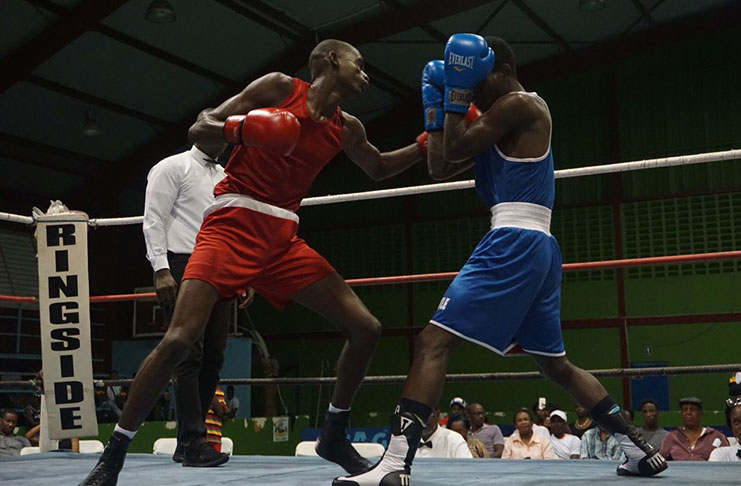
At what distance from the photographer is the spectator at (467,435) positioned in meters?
5.84

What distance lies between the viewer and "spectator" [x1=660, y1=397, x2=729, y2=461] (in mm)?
4801

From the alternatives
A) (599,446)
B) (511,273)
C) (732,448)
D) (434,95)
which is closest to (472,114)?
(434,95)

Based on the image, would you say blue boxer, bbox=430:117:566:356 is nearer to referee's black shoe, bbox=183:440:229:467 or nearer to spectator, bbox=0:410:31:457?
referee's black shoe, bbox=183:440:229:467

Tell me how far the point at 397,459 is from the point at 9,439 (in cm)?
559

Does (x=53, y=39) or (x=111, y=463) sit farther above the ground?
(x=53, y=39)

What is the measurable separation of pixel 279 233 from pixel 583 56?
1093 centimetres

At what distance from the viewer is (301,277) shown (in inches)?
91.7

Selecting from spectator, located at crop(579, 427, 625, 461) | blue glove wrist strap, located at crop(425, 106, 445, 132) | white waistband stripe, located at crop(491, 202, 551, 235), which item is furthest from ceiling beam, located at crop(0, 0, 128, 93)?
white waistband stripe, located at crop(491, 202, 551, 235)

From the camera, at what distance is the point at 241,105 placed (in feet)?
7.41

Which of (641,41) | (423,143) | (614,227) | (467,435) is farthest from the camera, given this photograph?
(614,227)

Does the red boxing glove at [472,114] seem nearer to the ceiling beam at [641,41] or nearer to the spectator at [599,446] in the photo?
the spectator at [599,446]

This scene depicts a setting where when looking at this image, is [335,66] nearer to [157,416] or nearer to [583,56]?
[157,416]

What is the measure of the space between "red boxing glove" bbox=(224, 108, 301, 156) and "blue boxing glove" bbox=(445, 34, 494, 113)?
1.32 feet

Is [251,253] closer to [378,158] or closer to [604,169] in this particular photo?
[378,158]
